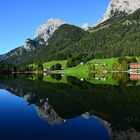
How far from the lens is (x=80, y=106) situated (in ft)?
190

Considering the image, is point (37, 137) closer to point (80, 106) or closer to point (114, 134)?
point (114, 134)

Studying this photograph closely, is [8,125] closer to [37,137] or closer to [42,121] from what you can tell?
[42,121]

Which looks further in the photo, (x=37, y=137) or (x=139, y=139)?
(x=37, y=137)

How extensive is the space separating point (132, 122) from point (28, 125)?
13153mm

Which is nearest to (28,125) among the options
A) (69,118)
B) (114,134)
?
(69,118)

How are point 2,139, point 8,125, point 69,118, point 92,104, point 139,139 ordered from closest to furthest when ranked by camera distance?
point 139,139 → point 2,139 → point 8,125 → point 69,118 → point 92,104

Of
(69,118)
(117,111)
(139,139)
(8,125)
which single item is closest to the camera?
(139,139)

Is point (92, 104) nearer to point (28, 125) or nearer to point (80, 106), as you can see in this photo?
point (80, 106)

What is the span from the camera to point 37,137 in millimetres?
33844

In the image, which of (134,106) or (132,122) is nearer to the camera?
(132,122)

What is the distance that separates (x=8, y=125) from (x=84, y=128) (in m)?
10.2

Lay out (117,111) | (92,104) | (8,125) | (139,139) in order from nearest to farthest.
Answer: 1. (139,139)
2. (8,125)
3. (117,111)
4. (92,104)

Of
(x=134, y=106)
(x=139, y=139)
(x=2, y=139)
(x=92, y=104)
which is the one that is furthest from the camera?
(x=92, y=104)

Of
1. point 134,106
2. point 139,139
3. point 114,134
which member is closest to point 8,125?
point 114,134
